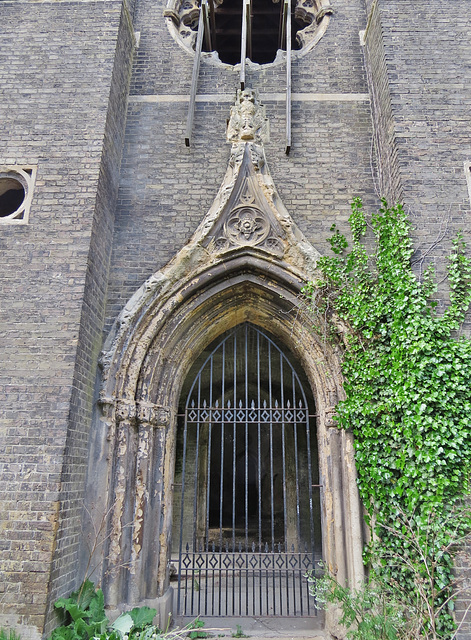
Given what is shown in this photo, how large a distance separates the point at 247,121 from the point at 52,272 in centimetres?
304

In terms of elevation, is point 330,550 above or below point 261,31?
below

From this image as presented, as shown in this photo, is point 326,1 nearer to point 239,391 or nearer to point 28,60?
point 28,60

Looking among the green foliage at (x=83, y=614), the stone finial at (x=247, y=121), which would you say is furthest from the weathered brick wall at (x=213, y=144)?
the green foliage at (x=83, y=614)

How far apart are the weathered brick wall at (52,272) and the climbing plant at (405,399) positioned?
253 cm

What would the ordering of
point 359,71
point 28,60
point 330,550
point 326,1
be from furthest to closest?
point 326,1, point 359,71, point 28,60, point 330,550

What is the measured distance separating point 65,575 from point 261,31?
356 inches

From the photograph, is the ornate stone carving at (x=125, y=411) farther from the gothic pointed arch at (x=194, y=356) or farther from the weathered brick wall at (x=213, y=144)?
the weathered brick wall at (x=213, y=144)

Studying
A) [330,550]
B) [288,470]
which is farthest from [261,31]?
[330,550]

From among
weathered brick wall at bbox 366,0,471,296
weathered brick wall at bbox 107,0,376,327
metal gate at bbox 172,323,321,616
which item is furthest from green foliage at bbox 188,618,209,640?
weathered brick wall at bbox 366,0,471,296

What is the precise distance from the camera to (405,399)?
425 centimetres

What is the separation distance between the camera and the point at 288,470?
25.1ft

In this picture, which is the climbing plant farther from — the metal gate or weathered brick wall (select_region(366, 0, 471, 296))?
the metal gate

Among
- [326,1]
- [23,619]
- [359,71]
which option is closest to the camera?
[23,619]

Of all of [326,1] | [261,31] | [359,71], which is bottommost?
[359,71]
